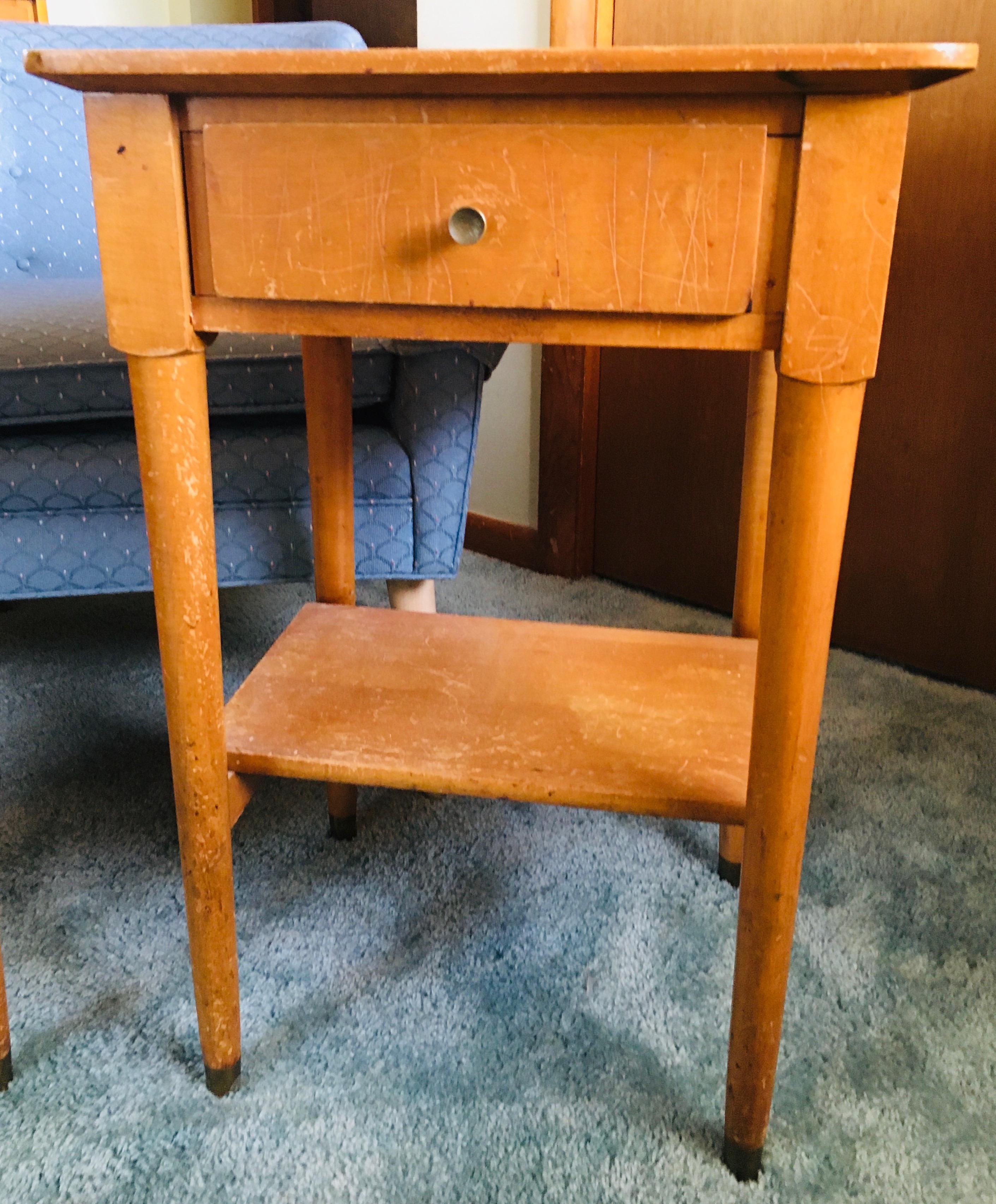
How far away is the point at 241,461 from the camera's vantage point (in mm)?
1125

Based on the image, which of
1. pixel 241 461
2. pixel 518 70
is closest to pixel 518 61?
pixel 518 70

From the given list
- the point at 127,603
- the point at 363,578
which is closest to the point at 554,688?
the point at 363,578

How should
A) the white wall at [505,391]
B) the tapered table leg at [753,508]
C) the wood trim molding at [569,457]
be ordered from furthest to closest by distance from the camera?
the wood trim molding at [569,457] < the white wall at [505,391] < the tapered table leg at [753,508]

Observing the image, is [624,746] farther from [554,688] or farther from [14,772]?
[14,772]

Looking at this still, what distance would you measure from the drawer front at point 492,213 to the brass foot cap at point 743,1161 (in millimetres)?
608

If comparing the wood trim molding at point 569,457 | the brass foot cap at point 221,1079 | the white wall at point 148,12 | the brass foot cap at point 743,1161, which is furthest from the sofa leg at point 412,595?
the white wall at point 148,12

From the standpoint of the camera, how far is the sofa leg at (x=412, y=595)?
119cm

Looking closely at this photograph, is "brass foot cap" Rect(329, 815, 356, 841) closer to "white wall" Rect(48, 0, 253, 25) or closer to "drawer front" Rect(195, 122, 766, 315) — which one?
"drawer front" Rect(195, 122, 766, 315)

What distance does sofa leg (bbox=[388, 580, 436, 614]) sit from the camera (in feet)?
3.91

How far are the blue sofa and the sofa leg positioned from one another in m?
0.02

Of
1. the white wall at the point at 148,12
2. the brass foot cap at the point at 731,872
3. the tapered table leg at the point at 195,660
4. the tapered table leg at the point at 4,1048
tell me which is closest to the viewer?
the tapered table leg at the point at 195,660

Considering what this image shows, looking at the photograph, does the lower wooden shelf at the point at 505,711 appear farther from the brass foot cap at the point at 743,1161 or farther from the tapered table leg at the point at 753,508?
the brass foot cap at the point at 743,1161

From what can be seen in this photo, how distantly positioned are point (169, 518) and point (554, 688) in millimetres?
380

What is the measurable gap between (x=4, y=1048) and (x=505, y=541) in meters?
1.38
